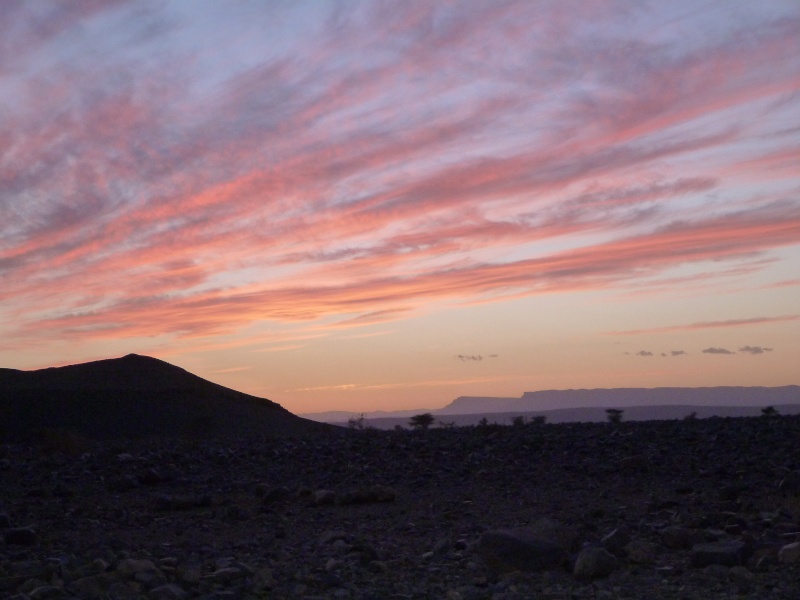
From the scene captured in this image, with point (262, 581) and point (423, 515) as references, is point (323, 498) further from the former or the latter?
point (262, 581)

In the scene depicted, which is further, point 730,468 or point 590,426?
point 590,426

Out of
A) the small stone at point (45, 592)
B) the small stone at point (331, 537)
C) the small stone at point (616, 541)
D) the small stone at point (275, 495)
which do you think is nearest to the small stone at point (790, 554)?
the small stone at point (616, 541)

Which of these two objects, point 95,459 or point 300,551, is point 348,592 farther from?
point 95,459

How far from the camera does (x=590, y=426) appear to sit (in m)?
17.4

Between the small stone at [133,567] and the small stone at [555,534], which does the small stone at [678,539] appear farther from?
the small stone at [133,567]

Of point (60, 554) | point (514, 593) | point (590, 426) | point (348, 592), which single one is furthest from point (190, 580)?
point (590, 426)

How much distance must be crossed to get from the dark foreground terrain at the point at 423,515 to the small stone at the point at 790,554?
0.02 meters

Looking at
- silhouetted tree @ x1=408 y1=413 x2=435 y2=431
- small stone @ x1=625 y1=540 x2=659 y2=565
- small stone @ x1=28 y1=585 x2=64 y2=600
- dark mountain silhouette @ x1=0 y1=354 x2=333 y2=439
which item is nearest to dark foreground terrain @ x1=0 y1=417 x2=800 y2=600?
small stone @ x1=625 y1=540 x2=659 y2=565

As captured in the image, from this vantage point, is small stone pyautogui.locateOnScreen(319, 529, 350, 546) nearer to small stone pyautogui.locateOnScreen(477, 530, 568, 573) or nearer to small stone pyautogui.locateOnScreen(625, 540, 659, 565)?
small stone pyautogui.locateOnScreen(477, 530, 568, 573)

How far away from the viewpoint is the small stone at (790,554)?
7.78 meters

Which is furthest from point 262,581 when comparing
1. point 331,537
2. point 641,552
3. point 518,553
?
point 641,552

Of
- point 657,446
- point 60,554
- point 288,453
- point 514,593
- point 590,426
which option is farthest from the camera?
point 590,426

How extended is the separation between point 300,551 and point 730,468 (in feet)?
22.0

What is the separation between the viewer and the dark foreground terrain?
24.9ft
